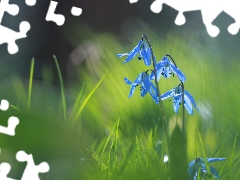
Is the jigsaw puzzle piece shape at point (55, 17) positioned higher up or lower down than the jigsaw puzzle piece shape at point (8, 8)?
lower down

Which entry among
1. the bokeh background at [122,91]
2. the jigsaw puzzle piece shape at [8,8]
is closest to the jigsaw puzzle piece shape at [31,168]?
the bokeh background at [122,91]

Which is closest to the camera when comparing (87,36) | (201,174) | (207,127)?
(201,174)

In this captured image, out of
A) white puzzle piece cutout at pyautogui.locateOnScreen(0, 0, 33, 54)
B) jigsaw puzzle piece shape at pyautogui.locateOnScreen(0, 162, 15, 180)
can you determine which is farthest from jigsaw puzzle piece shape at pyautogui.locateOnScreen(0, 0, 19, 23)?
jigsaw puzzle piece shape at pyautogui.locateOnScreen(0, 162, 15, 180)

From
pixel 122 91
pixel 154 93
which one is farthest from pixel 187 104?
pixel 122 91

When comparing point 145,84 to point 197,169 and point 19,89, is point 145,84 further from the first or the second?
point 19,89

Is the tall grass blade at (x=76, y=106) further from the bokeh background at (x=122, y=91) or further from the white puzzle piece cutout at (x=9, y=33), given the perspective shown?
the white puzzle piece cutout at (x=9, y=33)

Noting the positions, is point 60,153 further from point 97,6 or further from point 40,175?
point 97,6

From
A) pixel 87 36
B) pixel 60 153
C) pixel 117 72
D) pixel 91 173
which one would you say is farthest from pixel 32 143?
pixel 87 36
